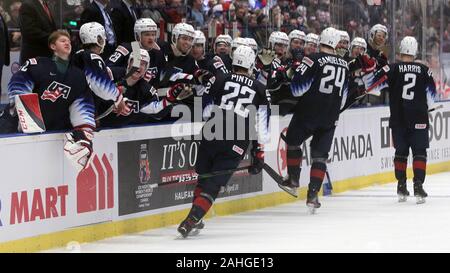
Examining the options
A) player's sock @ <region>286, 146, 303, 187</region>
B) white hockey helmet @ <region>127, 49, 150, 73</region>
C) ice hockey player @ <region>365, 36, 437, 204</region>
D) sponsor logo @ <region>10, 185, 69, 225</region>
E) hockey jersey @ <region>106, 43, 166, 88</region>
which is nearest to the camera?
sponsor logo @ <region>10, 185, 69, 225</region>

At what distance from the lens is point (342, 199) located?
1540 centimetres

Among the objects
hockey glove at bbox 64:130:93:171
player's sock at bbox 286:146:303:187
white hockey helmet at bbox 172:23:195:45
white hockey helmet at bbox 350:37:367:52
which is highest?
white hockey helmet at bbox 172:23:195:45

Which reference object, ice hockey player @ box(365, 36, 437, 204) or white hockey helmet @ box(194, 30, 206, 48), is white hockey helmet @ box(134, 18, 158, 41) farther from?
ice hockey player @ box(365, 36, 437, 204)

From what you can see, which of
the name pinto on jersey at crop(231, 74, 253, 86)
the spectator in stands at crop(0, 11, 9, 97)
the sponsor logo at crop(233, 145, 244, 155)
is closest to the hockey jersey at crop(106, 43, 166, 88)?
the spectator in stands at crop(0, 11, 9, 97)

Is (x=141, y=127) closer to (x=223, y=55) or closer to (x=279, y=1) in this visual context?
(x=223, y=55)

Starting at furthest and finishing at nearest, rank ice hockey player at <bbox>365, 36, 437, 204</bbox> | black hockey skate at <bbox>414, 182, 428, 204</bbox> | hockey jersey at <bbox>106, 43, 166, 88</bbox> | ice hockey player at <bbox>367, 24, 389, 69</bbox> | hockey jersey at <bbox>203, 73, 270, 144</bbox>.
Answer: ice hockey player at <bbox>367, 24, 389, 69</bbox>
ice hockey player at <bbox>365, 36, 437, 204</bbox>
black hockey skate at <bbox>414, 182, 428, 204</bbox>
hockey jersey at <bbox>106, 43, 166, 88</bbox>
hockey jersey at <bbox>203, 73, 270, 144</bbox>

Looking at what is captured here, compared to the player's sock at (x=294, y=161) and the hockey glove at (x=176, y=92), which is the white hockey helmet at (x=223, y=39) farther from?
the hockey glove at (x=176, y=92)

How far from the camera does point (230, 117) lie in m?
12.0

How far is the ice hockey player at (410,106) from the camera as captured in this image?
1502 cm

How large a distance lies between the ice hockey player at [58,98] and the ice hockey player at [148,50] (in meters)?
1.44

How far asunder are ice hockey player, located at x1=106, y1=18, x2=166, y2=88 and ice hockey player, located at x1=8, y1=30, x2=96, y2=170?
144 cm

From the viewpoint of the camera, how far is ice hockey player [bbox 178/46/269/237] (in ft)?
38.6
